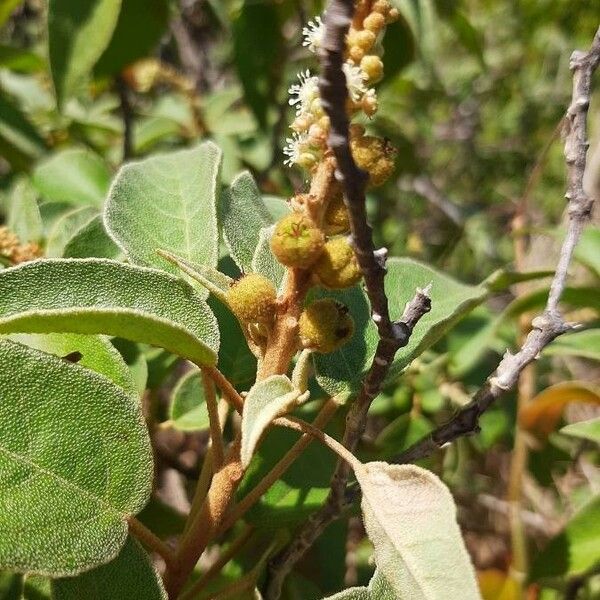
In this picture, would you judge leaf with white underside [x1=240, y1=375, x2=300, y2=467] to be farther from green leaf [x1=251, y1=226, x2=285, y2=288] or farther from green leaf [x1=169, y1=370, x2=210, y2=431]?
green leaf [x1=169, y1=370, x2=210, y2=431]

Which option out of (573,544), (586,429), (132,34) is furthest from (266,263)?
(132,34)

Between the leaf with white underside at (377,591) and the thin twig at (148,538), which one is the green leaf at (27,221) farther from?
the leaf with white underside at (377,591)

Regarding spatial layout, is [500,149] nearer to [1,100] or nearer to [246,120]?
[246,120]

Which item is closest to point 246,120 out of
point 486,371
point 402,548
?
point 486,371

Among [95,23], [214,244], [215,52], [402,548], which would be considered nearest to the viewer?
[402,548]

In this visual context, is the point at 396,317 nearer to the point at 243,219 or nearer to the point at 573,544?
the point at 243,219

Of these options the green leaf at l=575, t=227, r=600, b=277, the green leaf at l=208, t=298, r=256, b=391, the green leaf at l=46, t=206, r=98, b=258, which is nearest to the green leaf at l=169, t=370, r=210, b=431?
the green leaf at l=208, t=298, r=256, b=391

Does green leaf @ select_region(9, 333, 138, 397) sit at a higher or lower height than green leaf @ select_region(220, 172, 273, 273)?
lower
